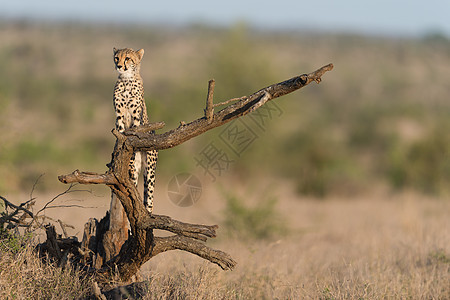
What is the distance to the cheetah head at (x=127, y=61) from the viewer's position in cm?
417

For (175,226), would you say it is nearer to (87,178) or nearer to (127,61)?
(87,178)

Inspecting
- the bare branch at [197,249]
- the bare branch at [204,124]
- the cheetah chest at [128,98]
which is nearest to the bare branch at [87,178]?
the bare branch at [204,124]

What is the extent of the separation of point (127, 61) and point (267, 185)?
10798 mm

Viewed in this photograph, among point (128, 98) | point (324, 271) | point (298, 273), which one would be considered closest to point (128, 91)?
point (128, 98)

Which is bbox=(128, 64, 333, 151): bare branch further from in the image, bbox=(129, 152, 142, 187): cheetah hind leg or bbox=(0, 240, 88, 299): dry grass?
bbox=(0, 240, 88, 299): dry grass

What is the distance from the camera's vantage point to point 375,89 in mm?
50094

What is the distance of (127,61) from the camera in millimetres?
4199

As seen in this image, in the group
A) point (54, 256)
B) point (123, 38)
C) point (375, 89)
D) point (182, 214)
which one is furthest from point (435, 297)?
point (123, 38)

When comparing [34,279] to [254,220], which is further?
[254,220]

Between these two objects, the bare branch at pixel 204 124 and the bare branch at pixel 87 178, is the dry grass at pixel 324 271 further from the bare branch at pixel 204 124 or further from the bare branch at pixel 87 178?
the bare branch at pixel 204 124

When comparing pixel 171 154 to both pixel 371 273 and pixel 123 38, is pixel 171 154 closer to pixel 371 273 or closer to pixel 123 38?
pixel 371 273

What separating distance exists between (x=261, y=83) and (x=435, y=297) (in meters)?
11.9

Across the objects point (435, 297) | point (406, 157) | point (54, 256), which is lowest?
point (435, 297)

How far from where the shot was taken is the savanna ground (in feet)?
15.4
